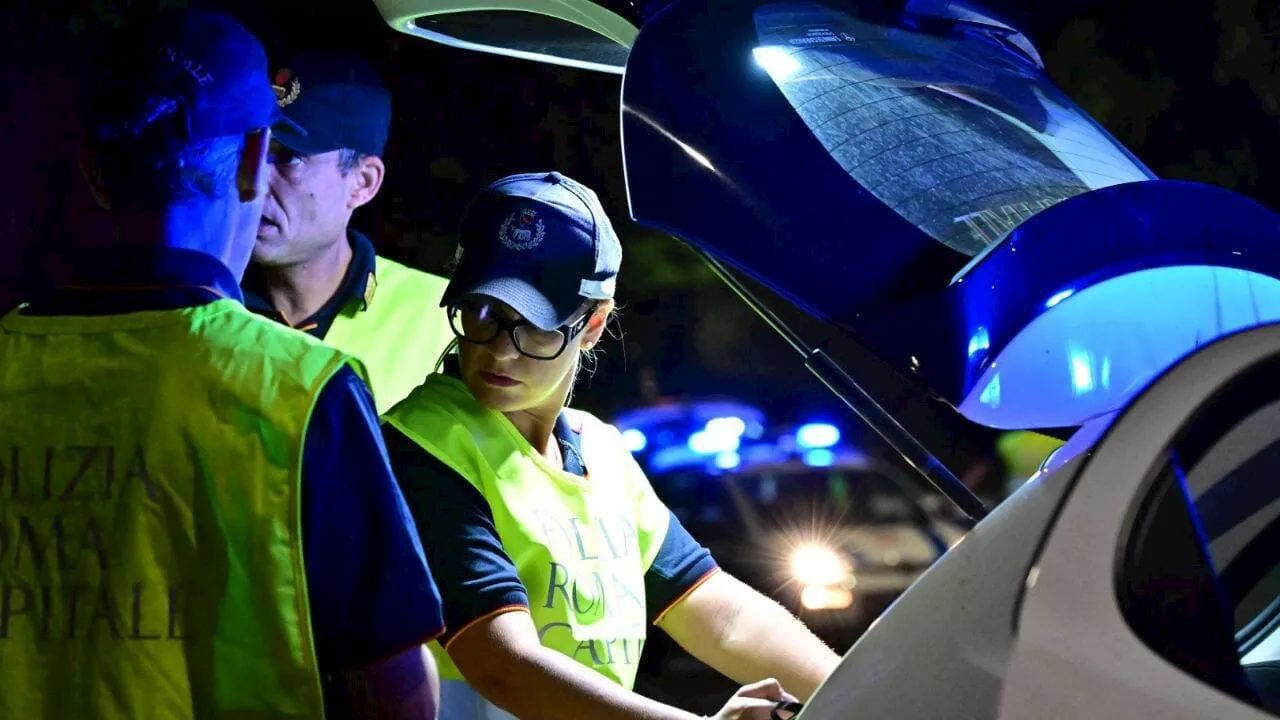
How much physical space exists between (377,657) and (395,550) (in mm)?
124

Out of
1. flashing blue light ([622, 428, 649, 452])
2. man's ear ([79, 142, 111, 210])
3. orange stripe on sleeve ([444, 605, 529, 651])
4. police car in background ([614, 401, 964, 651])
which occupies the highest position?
man's ear ([79, 142, 111, 210])

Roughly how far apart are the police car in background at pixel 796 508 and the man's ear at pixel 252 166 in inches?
77.9

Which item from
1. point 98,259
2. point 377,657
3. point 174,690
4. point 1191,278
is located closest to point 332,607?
point 377,657

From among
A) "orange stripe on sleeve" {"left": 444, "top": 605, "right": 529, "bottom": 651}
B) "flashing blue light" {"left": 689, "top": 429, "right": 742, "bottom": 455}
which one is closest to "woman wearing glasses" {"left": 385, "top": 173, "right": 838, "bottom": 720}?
"orange stripe on sleeve" {"left": 444, "top": 605, "right": 529, "bottom": 651}

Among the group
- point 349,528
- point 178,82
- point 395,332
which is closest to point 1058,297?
point 349,528

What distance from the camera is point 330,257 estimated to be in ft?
9.93

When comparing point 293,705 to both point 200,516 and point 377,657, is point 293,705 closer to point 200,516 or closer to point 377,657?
point 377,657

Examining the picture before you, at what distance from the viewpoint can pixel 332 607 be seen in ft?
5.88

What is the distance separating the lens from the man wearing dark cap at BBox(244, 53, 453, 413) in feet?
9.70

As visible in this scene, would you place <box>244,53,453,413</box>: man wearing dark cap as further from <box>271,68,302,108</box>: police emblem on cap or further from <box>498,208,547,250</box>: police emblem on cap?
<box>498,208,547,250</box>: police emblem on cap

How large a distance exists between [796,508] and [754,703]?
8.18 ft

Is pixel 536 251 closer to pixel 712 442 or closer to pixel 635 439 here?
pixel 635 439

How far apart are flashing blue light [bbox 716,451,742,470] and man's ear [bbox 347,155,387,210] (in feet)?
5.12

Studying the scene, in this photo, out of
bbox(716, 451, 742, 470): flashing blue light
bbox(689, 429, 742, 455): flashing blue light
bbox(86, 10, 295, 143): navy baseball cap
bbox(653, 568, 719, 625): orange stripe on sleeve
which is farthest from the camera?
bbox(716, 451, 742, 470): flashing blue light
